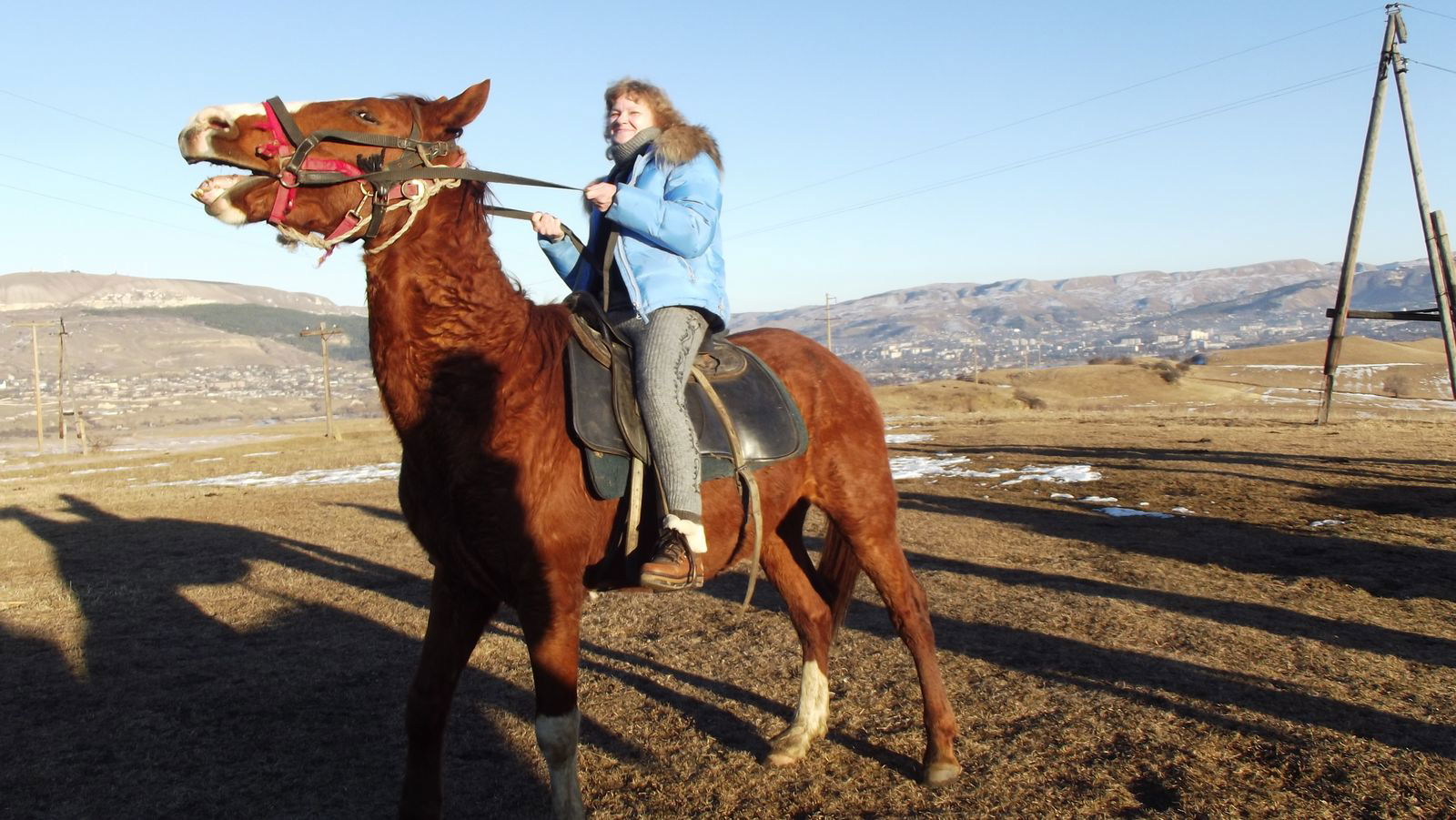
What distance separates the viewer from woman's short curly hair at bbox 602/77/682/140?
406 cm

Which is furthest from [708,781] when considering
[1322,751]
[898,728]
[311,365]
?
[311,365]

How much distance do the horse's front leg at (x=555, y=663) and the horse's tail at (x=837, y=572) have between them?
190cm

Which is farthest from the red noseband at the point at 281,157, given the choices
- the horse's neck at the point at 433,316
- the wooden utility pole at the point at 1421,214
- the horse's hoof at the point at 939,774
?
the wooden utility pole at the point at 1421,214

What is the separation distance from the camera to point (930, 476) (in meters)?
16.2

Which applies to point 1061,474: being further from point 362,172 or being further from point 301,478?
point 301,478

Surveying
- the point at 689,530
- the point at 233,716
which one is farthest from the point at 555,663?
the point at 233,716

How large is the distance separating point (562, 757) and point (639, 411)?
54.7 inches

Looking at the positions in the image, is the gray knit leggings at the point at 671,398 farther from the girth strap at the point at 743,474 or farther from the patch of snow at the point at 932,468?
the patch of snow at the point at 932,468

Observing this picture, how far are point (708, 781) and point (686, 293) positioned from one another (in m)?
2.27

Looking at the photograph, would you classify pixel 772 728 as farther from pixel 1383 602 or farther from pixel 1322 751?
pixel 1383 602

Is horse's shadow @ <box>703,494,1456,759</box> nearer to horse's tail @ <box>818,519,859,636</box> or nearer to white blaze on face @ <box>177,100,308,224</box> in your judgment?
horse's tail @ <box>818,519,859,636</box>

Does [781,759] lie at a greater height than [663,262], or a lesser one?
lesser

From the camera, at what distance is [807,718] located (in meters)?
4.66

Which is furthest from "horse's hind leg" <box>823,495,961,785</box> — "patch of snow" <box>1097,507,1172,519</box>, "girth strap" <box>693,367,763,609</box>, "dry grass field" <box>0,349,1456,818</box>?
"patch of snow" <box>1097,507,1172,519</box>
